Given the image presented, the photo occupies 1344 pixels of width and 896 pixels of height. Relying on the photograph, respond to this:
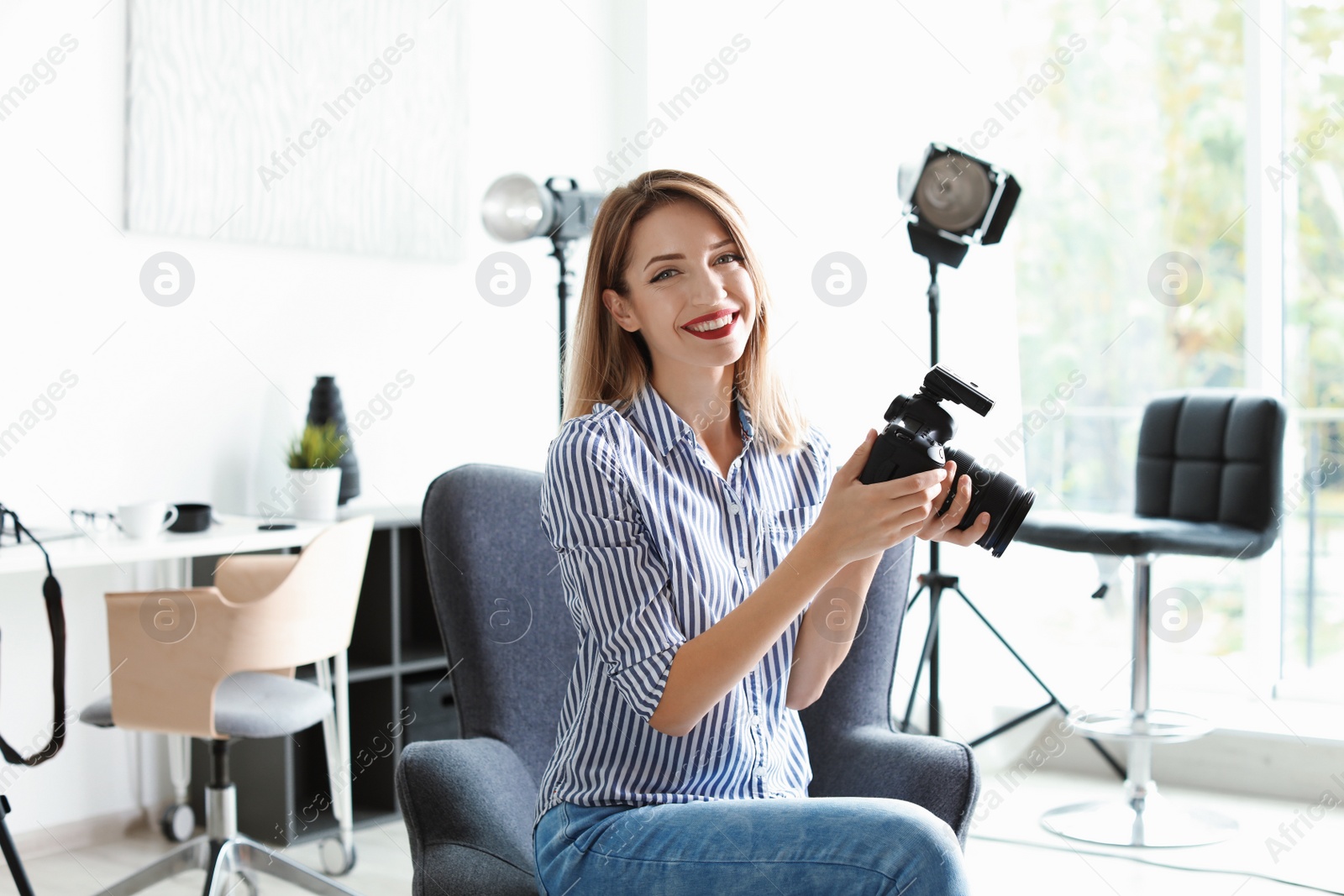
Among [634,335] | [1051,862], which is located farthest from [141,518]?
[1051,862]

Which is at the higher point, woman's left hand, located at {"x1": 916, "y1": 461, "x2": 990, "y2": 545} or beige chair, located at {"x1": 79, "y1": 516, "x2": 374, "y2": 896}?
woman's left hand, located at {"x1": 916, "y1": 461, "x2": 990, "y2": 545}

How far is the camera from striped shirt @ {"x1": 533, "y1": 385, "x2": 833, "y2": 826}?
1.26 meters

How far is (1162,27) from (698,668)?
128 inches

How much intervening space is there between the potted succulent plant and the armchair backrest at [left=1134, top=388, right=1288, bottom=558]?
6.18ft

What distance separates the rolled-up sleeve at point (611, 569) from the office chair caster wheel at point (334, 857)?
1.48 m

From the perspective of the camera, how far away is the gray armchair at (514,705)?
1.32 m

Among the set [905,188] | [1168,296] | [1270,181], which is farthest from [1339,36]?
[905,188]

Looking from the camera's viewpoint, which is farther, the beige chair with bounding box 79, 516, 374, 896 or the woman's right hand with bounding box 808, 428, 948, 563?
the beige chair with bounding box 79, 516, 374, 896

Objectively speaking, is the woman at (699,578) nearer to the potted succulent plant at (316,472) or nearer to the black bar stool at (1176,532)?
the black bar stool at (1176,532)

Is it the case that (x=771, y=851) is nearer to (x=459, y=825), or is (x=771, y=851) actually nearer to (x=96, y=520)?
(x=459, y=825)

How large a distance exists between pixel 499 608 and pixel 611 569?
1.05 ft

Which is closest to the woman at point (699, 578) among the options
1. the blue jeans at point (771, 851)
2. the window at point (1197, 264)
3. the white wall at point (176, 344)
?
the blue jeans at point (771, 851)

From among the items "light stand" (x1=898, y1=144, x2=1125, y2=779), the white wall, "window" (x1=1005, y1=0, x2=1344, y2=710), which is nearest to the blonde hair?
"light stand" (x1=898, y1=144, x2=1125, y2=779)

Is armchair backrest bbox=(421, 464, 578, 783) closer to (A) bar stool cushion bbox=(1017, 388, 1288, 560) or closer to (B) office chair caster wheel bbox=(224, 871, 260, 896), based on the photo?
(B) office chair caster wheel bbox=(224, 871, 260, 896)
